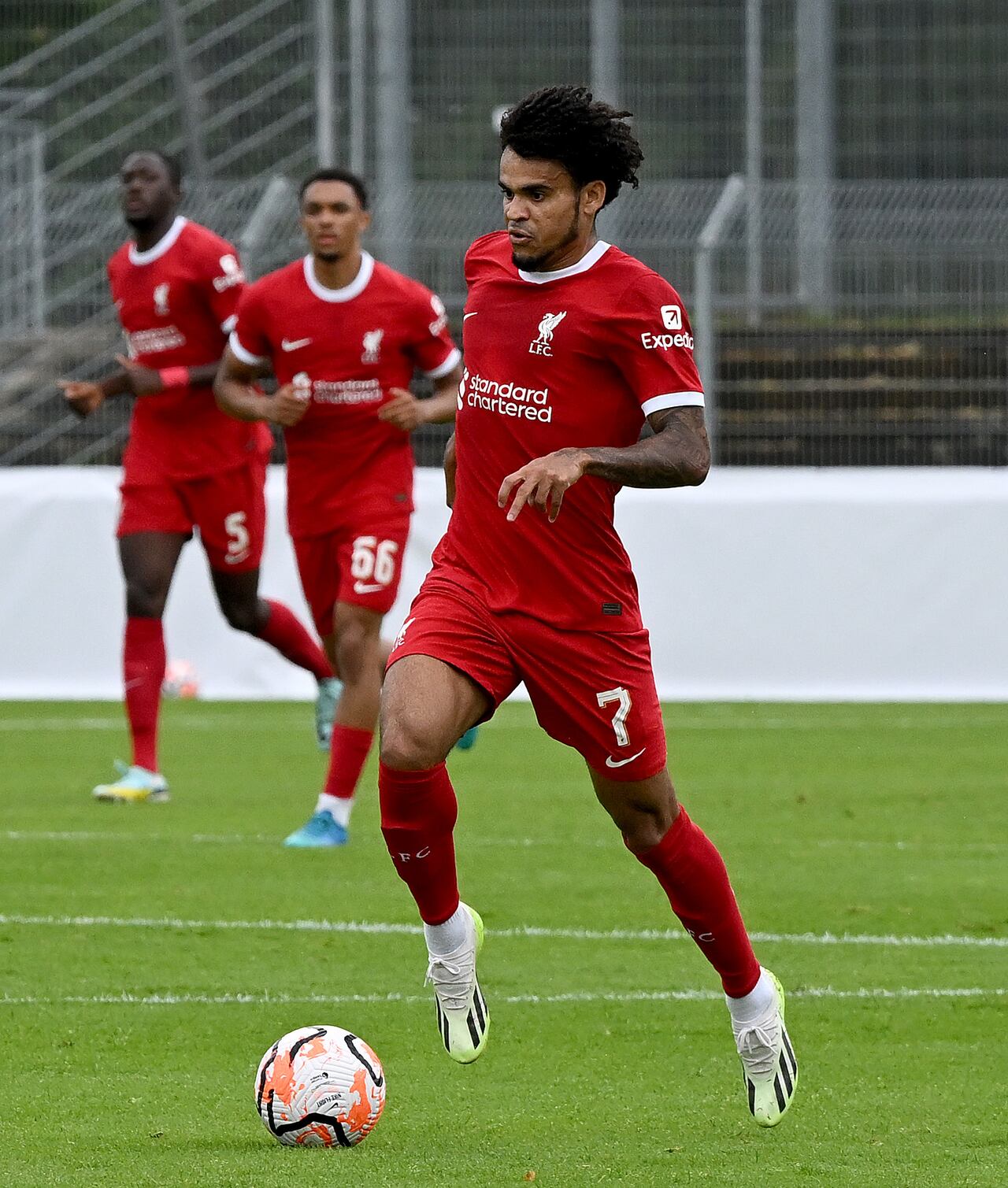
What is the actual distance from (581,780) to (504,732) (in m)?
2.51

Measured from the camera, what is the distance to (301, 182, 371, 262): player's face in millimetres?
9109

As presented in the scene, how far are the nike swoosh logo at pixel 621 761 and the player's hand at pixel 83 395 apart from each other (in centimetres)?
530

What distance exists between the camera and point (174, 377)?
1010 cm

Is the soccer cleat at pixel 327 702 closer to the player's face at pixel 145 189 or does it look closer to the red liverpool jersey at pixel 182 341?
the red liverpool jersey at pixel 182 341

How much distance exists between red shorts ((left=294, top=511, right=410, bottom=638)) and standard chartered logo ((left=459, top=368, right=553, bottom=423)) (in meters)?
3.57

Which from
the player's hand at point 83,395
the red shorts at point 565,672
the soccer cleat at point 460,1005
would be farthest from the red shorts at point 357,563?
the soccer cleat at point 460,1005

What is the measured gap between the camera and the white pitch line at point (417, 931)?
6871mm

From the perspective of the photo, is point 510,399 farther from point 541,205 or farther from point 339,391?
point 339,391

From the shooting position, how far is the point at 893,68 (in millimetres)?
22219

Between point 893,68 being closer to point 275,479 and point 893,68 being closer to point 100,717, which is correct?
point 275,479

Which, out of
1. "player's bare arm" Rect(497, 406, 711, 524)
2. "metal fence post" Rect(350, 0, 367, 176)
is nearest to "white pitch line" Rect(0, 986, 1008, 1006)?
"player's bare arm" Rect(497, 406, 711, 524)

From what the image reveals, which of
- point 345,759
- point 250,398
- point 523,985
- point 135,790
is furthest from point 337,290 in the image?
point 523,985

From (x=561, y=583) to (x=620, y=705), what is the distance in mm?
303

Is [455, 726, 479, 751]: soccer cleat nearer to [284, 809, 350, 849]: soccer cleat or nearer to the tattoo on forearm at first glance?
[284, 809, 350, 849]: soccer cleat
